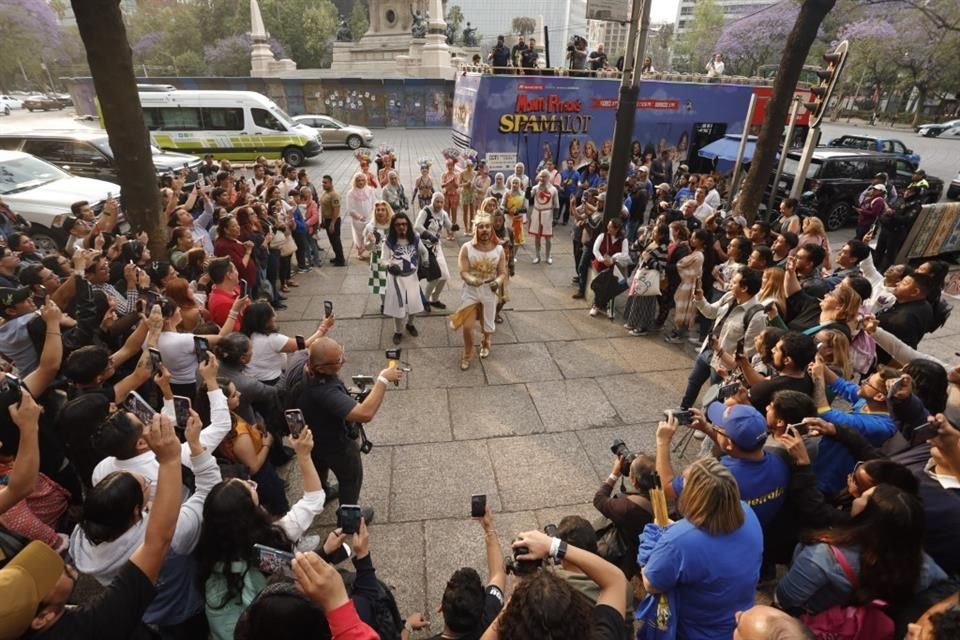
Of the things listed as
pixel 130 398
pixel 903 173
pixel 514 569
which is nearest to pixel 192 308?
pixel 130 398

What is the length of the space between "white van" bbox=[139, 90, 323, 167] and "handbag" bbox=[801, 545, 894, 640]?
68.8 feet

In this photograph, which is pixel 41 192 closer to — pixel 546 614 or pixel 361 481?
pixel 361 481

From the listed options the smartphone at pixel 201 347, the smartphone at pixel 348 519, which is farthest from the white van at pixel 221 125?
the smartphone at pixel 348 519

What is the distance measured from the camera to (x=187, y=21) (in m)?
45.2

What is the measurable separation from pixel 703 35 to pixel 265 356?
222 ft

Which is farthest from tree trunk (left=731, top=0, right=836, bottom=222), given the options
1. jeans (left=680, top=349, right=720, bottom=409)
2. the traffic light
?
A: jeans (left=680, top=349, right=720, bottom=409)

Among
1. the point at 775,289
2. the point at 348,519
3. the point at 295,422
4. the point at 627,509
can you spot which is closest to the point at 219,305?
the point at 295,422

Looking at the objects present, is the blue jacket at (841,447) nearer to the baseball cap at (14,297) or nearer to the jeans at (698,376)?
the jeans at (698,376)

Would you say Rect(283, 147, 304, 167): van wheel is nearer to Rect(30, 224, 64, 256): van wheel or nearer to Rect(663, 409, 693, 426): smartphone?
Rect(30, 224, 64, 256): van wheel

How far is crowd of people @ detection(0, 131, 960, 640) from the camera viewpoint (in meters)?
1.89

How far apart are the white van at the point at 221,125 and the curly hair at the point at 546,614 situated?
20758mm

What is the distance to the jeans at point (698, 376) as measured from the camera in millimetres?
4953

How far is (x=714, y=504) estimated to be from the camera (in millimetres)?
2080

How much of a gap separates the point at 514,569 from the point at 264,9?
56.5 metres
